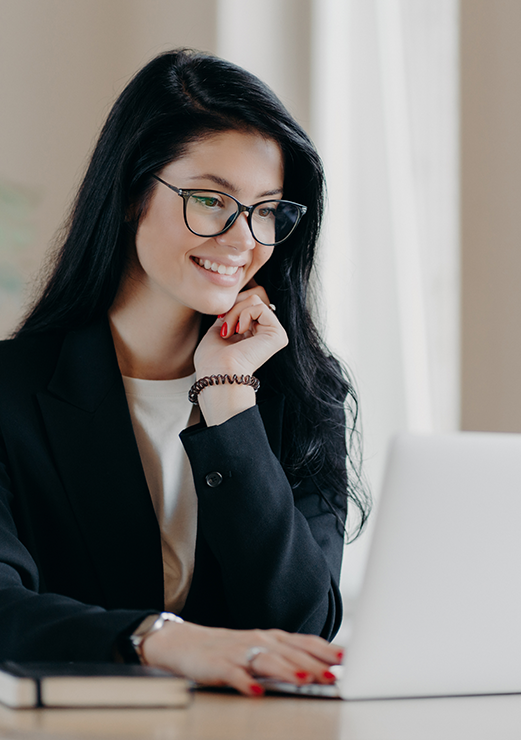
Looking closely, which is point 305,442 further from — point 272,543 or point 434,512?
point 434,512

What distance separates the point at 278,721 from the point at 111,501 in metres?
0.74

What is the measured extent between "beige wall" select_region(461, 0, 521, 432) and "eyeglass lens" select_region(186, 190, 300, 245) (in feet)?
4.77

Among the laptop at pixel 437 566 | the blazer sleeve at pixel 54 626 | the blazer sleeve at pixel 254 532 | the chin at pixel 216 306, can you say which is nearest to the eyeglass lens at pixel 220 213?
the chin at pixel 216 306

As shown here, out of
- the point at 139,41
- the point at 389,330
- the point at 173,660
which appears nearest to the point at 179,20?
the point at 139,41

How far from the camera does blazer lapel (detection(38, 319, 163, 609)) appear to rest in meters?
1.39

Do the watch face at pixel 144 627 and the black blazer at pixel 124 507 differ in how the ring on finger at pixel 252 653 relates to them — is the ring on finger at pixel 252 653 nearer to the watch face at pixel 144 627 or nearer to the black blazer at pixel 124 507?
the watch face at pixel 144 627

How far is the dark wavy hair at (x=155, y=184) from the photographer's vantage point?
1.47 metres

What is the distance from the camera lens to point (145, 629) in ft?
2.83

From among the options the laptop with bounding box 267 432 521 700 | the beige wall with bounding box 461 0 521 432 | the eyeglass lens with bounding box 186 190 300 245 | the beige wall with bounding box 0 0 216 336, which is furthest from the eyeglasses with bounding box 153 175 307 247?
the beige wall with bounding box 0 0 216 336

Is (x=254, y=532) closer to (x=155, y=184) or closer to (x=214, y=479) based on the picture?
(x=214, y=479)

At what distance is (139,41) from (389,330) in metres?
1.89

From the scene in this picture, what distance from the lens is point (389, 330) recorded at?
3.20 m

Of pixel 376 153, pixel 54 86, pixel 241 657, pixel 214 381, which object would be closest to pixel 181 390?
pixel 214 381

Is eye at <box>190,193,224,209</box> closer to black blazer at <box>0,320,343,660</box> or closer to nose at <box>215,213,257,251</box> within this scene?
nose at <box>215,213,257,251</box>
